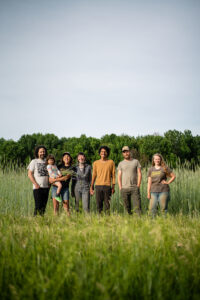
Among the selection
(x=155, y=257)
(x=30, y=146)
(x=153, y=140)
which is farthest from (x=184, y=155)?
(x=155, y=257)

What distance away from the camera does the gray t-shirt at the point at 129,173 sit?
4.57 m

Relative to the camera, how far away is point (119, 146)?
20.6 metres

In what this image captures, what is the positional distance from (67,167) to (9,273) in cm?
288

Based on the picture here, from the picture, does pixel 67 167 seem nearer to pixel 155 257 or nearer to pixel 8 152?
pixel 155 257

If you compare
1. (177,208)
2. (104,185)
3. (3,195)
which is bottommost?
(177,208)

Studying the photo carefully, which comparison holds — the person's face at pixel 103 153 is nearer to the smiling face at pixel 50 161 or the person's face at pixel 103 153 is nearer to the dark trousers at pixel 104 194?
the dark trousers at pixel 104 194

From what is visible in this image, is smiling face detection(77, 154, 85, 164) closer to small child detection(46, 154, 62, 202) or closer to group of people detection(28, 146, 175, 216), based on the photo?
group of people detection(28, 146, 175, 216)

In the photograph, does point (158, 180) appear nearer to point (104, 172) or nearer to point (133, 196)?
→ point (133, 196)

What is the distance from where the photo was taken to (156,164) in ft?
15.1

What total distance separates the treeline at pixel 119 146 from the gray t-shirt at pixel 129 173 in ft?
43.0

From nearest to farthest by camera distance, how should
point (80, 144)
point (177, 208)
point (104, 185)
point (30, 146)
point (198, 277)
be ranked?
1. point (198, 277)
2. point (104, 185)
3. point (177, 208)
4. point (80, 144)
5. point (30, 146)

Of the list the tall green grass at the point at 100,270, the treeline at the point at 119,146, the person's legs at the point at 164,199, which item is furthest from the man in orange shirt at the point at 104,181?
the treeline at the point at 119,146

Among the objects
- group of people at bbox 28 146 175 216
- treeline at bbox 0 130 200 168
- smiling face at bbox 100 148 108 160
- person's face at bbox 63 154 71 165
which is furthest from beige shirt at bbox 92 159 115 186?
treeline at bbox 0 130 200 168

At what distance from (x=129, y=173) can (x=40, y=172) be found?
1.75m
